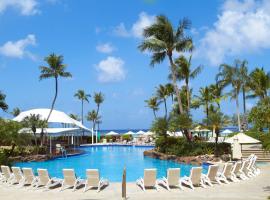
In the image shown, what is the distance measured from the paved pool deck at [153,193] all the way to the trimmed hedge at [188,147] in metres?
12.0

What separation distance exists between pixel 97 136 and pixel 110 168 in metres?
30.3

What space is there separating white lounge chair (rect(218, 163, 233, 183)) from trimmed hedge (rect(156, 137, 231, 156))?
1068cm

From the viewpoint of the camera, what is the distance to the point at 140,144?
46.4 m

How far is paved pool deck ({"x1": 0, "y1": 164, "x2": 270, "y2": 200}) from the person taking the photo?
35.4 feet

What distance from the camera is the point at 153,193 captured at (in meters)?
11.6

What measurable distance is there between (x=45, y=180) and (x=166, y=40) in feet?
61.0

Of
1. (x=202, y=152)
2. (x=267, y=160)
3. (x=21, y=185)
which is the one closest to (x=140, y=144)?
(x=202, y=152)

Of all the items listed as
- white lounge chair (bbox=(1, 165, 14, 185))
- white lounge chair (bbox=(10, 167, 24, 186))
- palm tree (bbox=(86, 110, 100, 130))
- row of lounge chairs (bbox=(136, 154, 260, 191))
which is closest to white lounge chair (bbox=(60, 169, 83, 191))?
white lounge chair (bbox=(10, 167, 24, 186))

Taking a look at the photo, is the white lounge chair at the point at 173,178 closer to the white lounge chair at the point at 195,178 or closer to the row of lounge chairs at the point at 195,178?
the row of lounge chairs at the point at 195,178

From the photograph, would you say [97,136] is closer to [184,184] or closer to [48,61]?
[48,61]

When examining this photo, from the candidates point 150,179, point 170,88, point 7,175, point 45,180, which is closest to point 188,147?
point 150,179

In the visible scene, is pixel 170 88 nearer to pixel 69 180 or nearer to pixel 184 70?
pixel 184 70

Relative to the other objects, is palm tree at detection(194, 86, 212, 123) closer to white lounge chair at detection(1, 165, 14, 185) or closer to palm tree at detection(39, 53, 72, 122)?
palm tree at detection(39, 53, 72, 122)

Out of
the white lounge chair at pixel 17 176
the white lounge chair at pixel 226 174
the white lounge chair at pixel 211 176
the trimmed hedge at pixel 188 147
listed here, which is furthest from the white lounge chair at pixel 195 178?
the trimmed hedge at pixel 188 147
